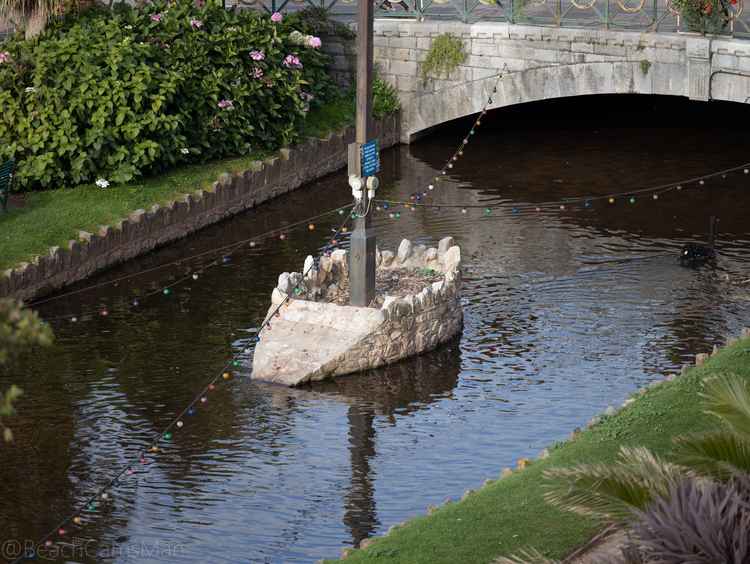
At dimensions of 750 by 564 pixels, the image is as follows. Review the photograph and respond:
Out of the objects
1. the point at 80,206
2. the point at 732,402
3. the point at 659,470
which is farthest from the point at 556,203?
the point at 659,470

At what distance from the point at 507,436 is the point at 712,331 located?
14.8ft

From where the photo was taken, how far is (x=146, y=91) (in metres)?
23.8

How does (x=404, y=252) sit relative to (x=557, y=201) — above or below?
above

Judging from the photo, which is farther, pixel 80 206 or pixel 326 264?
pixel 80 206

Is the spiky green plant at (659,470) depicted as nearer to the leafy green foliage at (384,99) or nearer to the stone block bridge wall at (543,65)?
the stone block bridge wall at (543,65)

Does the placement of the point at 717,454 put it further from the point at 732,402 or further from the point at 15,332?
the point at 15,332

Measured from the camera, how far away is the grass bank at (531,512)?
11445 millimetres

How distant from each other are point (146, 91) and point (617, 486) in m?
16.2

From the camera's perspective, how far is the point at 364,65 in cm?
1814

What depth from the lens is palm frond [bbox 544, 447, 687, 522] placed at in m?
9.05

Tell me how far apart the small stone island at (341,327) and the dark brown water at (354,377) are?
24 cm

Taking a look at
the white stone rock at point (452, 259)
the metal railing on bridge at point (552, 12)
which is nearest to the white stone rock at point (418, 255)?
the white stone rock at point (452, 259)

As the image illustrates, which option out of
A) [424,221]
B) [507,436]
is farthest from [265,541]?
[424,221]

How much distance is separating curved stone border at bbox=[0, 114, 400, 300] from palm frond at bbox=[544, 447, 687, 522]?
11.3 meters
